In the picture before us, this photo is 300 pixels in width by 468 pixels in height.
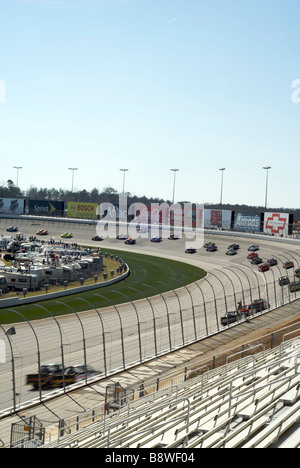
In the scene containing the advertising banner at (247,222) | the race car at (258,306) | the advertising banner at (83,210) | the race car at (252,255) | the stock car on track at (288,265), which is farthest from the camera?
the advertising banner at (83,210)

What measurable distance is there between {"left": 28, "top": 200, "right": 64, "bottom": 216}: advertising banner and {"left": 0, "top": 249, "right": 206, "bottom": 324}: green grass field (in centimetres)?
3566

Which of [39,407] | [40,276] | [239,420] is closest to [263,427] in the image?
[239,420]

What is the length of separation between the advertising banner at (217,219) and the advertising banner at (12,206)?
42.0 m

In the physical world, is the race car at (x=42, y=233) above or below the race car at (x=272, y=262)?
above

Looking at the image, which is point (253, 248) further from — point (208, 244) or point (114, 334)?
point (114, 334)

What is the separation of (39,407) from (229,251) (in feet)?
179

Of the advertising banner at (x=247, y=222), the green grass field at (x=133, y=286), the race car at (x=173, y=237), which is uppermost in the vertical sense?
the advertising banner at (x=247, y=222)

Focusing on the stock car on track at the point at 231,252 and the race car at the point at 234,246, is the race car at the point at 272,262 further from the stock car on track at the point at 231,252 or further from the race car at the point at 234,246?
the race car at the point at 234,246

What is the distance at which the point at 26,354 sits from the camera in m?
22.8

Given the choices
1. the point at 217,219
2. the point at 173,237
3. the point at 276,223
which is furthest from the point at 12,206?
the point at 276,223

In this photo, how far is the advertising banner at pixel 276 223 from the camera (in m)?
79.9

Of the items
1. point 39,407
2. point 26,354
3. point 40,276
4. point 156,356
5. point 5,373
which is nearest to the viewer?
point 39,407

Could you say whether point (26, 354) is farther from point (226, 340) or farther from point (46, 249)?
point (46, 249)

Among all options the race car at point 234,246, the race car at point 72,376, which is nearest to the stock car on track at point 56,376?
the race car at point 72,376
